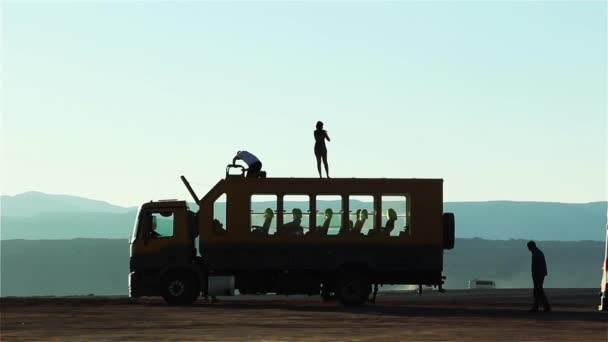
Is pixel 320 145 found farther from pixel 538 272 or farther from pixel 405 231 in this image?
pixel 538 272

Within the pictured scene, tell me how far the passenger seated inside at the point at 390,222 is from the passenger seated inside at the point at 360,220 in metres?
0.54

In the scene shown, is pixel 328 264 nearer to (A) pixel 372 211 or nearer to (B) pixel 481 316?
(A) pixel 372 211

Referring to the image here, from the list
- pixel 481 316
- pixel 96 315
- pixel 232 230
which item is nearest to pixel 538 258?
pixel 481 316

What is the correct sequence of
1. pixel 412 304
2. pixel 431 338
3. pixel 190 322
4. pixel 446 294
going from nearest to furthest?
pixel 431 338
pixel 190 322
pixel 412 304
pixel 446 294

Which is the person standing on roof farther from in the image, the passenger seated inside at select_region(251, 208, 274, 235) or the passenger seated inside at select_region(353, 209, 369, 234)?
the passenger seated inside at select_region(353, 209, 369, 234)

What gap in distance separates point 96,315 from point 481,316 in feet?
28.6

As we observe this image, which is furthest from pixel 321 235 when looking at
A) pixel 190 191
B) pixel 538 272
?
pixel 538 272

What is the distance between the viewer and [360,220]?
115 feet

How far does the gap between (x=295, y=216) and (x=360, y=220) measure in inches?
64.2

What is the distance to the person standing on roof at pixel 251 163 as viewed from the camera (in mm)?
35500

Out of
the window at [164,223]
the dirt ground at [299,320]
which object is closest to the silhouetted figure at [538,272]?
the dirt ground at [299,320]

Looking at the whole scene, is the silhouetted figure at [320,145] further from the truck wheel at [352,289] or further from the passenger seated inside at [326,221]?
the truck wheel at [352,289]

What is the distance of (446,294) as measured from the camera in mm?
45750

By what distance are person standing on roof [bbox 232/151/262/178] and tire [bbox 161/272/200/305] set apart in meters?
3.07
